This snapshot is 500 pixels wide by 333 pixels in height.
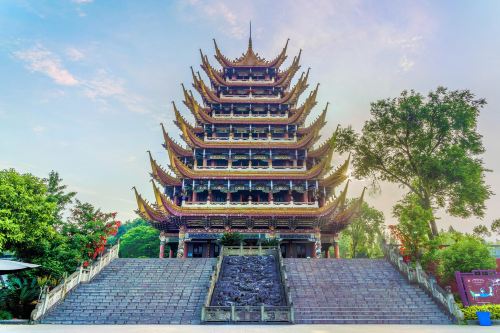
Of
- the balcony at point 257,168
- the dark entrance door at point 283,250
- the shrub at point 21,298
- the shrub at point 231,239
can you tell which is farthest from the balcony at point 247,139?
Result: the shrub at point 21,298

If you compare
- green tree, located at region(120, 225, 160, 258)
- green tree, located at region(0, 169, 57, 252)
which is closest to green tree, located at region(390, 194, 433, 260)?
green tree, located at region(0, 169, 57, 252)

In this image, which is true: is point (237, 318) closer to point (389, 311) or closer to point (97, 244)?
point (389, 311)

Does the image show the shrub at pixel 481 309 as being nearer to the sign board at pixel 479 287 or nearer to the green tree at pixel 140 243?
the sign board at pixel 479 287

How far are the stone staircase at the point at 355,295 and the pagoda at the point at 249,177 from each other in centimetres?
A: 494

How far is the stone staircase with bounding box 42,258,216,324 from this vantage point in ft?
40.8

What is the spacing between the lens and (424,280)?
49.4 ft

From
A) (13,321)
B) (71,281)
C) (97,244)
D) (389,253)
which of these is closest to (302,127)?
(389,253)

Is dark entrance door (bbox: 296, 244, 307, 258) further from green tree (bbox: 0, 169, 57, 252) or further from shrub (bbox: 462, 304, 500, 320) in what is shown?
green tree (bbox: 0, 169, 57, 252)

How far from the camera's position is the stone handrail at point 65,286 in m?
12.3

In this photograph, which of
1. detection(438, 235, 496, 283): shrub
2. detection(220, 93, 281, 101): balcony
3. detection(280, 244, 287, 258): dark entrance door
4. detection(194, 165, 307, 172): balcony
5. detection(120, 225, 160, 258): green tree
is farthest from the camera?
detection(120, 225, 160, 258): green tree

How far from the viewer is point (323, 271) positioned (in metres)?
17.2

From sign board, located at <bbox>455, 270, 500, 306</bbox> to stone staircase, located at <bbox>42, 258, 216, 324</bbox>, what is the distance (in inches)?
425

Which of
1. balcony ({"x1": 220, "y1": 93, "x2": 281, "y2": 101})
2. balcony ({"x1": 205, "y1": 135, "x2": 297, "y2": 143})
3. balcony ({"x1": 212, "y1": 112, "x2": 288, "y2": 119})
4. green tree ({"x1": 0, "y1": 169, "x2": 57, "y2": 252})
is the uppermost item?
balcony ({"x1": 220, "y1": 93, "x2": 281, "y2": 101})

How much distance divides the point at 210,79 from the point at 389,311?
25.2 m
